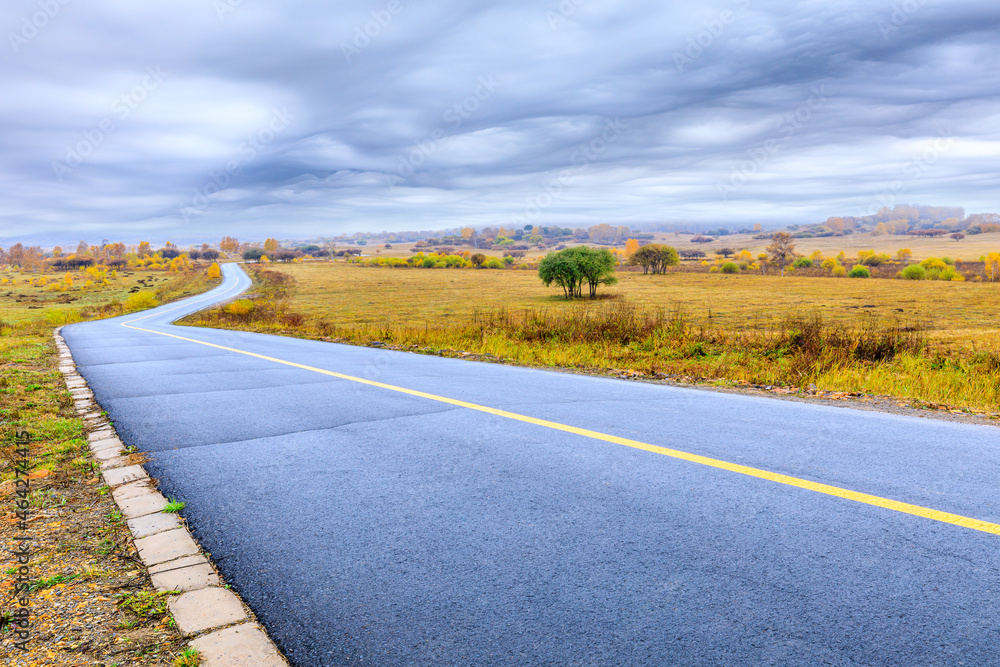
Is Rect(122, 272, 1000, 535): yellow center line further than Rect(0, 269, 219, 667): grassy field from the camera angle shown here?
Yes

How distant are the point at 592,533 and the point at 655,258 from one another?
105701 mm

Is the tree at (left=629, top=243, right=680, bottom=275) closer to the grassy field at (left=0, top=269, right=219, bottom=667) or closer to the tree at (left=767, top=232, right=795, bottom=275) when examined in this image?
the tree at (left=767, top=232, right=795, bottom=275)

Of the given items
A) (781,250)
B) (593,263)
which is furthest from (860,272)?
(593,263)

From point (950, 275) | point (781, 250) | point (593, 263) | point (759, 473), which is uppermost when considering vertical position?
point (593, 263)

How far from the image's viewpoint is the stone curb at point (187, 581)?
2631 millimetres

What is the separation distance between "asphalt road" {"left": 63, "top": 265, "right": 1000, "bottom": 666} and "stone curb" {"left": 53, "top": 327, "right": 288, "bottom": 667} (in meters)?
0.11

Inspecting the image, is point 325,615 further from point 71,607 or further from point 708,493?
point 708,493

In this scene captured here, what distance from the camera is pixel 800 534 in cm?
347

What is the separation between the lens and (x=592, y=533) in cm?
358

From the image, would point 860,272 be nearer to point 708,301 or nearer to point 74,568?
point 708,301

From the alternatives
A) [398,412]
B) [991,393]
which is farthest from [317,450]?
[991,393]

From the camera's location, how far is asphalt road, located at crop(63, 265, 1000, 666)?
2584 millimetres

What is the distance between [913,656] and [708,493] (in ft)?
5.94

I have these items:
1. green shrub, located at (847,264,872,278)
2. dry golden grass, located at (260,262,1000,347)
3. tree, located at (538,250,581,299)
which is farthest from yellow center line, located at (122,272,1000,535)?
green shrub, located at (847,264,872,278)
